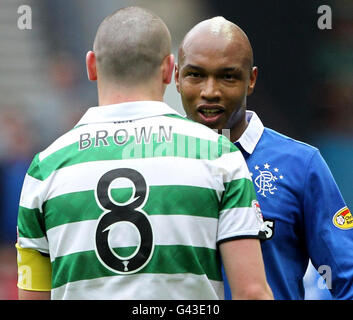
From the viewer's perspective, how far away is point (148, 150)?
2.33m

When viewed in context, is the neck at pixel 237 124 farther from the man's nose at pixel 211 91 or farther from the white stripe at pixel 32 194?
the white stripe at pixel 32 194

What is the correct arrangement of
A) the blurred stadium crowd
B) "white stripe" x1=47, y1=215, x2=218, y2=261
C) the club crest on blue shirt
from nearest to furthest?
"white stripe" x1=47, y1=215, x2=218, y2=261
the club crest on blue shirt
the blurred stadium crowd


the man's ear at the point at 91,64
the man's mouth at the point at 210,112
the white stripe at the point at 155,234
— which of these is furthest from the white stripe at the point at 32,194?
the man's mouth at the point at 210,112

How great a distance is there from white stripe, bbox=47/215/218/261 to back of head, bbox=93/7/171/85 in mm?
425

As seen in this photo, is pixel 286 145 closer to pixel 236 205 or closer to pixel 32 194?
pixel 236 205

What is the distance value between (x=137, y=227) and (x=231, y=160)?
12.8 inches

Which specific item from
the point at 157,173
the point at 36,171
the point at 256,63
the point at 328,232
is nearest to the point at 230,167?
the point at 157,173

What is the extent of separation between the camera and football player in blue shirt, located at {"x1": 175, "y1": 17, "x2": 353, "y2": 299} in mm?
3143

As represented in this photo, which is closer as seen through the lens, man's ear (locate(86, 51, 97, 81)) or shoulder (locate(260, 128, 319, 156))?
man's ear (locate(86, 51, 97, 81))

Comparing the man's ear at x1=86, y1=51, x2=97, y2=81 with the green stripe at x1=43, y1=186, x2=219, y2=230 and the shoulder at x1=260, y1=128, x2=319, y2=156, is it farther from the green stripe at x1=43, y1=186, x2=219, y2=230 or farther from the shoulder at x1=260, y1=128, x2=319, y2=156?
the shoulder at x1=260, y1=128, x2=319, y2=156

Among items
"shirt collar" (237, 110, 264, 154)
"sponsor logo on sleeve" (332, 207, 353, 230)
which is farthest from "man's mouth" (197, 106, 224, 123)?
"sponsor logo on sleeve" (332, 207, 353, 230)

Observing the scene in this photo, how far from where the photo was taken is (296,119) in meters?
7.50

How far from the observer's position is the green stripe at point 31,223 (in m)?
2.41
